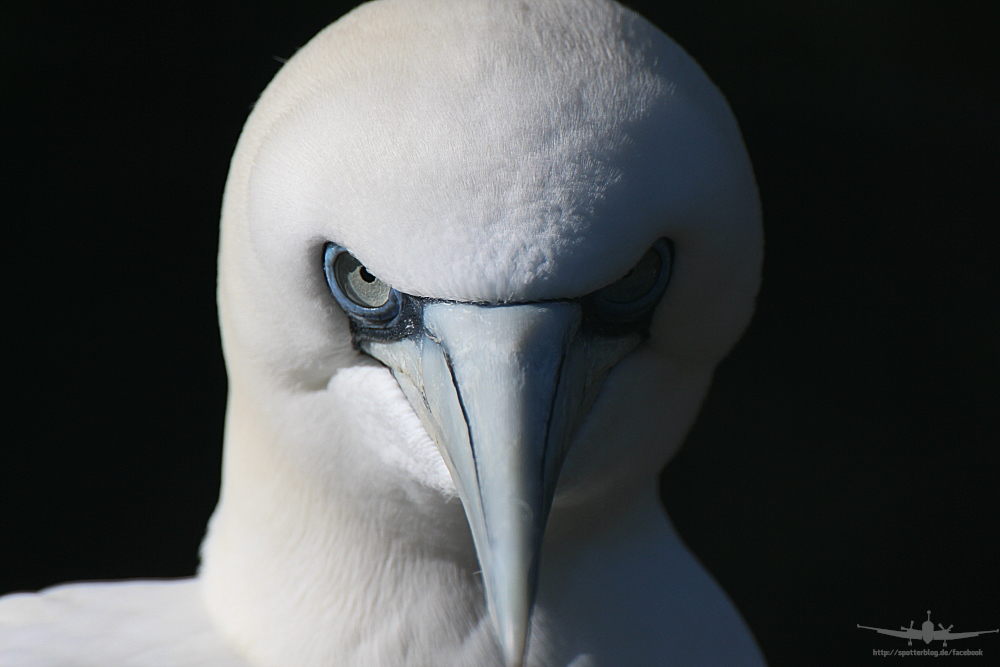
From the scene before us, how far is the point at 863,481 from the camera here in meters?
4.50

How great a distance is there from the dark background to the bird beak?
3.01 m

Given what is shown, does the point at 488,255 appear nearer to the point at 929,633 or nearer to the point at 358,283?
the point at 358,283

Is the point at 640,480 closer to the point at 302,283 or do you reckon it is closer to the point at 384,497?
the point at 384,497

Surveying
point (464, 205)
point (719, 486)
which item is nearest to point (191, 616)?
point (464, 205)

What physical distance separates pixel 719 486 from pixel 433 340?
3473 mm

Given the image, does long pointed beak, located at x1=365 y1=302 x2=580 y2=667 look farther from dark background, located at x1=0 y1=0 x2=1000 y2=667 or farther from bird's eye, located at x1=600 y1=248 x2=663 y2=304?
dark background, located at x1=0 y1=0 x2=1000 y2=667

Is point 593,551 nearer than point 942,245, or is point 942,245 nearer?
point 593,551

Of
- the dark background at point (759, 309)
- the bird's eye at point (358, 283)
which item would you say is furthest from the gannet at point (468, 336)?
the dark background at point (759, 309)

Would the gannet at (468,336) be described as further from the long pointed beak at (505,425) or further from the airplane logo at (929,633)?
the airplane logo at (929,633)

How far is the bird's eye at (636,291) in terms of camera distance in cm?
132

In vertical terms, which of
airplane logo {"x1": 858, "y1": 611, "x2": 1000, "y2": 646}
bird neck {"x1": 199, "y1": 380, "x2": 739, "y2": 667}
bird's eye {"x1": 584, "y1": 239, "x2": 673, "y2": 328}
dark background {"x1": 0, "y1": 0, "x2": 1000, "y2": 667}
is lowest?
airplane logo {"x1": 858, "y1": 611, "x2": 1000, "y2": 646}

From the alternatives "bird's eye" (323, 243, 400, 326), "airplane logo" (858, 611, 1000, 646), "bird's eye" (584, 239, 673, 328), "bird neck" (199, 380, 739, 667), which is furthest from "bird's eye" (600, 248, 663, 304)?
"airplane logo" (858, 611, 1000, 646)

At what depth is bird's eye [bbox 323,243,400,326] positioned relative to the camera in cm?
130

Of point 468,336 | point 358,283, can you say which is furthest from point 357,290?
point 468,336
